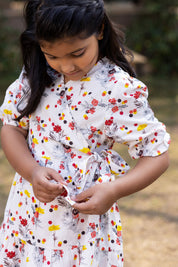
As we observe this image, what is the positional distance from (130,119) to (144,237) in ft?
4.60

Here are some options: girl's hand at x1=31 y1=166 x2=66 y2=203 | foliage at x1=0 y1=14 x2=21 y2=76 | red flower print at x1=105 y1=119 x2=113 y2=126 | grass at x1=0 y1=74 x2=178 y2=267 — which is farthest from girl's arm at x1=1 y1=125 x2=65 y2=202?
foliage at x1=0 y1=14 x2=21 y2=76

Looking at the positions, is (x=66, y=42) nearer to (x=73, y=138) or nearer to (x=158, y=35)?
(x=73, y=138)

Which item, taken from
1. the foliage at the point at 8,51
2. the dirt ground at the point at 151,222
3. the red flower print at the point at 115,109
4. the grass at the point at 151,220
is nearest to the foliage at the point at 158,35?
the foliage at the point at 8,51

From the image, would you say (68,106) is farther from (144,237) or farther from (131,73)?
(144,237)

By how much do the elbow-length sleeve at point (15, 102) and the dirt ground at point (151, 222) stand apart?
3.81 ft

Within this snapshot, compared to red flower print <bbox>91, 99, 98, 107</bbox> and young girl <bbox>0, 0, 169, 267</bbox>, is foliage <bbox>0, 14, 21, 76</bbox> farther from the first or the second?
red flower print <bbox>91, 99, 98, 107</bbox>

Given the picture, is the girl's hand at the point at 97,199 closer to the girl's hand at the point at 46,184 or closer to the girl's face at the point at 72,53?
the girl's hand at the point at 46,184

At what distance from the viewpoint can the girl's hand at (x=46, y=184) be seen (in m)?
1.26

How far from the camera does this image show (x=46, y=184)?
1.26 metres

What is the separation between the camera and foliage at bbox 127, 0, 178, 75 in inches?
317

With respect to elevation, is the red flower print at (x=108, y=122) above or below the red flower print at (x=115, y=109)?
below

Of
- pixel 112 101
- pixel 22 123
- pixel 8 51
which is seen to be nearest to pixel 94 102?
pixel 112 101

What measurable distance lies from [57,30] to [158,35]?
7328mm

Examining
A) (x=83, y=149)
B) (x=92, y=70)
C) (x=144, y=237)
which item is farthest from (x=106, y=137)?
(x=144, y=237)
